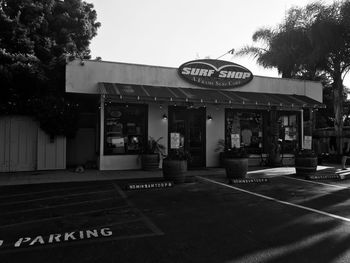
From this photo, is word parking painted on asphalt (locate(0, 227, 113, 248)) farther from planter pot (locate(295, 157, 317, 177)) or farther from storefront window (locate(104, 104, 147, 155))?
planter pot (locate(295, 157, 317, 177))

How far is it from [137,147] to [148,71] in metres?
3.32

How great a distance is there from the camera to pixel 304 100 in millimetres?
15398

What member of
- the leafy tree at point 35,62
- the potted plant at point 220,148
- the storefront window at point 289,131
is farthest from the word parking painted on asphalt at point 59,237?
the storefront window at point 289,131

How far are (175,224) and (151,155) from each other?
742cm

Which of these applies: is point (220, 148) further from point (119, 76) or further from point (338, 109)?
point (338, 109)

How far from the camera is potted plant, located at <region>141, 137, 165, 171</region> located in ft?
42.1

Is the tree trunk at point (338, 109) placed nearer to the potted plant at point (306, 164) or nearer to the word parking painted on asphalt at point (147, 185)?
the potted plant at point (306, 164)

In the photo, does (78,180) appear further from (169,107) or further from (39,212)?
(169,107)

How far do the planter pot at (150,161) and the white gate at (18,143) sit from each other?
4.52m

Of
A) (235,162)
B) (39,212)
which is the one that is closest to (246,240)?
(39,212)

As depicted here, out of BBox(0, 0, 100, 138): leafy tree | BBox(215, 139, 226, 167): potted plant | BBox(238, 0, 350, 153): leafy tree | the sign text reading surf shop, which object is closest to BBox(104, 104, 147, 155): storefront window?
BBox(0, 0, 100, 138): leafy tree

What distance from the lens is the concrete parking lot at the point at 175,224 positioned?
4195 mm

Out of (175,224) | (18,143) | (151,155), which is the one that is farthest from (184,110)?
(175,224)

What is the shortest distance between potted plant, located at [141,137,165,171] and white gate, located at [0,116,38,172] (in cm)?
453
